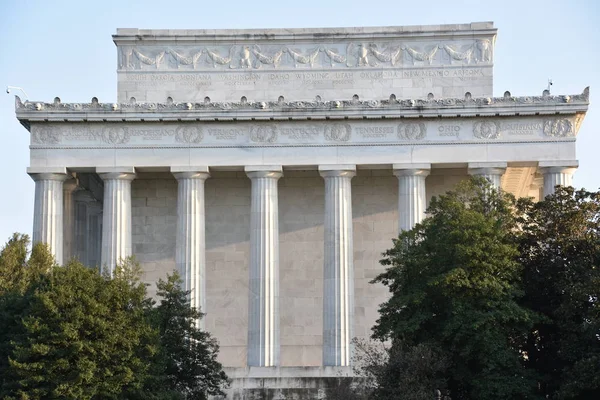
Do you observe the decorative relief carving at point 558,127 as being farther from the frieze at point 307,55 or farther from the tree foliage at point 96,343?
the tree foliage at point 96,343

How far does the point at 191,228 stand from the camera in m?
105

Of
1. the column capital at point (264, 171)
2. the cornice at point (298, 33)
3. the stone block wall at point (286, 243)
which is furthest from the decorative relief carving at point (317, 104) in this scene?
the stone block wall at point (286, 243)

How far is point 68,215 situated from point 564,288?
143 feet

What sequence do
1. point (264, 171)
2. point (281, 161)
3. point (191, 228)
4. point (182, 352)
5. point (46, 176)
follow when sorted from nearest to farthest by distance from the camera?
1. point (182, 352)
2. point (281, 161)
3. point (264, 171)
4. point (46, 176)
5. point (191, 228)

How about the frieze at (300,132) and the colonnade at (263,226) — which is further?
the frieze at (300,132)

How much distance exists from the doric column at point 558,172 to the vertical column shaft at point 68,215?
3443 cm

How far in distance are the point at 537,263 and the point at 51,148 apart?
38.8 m

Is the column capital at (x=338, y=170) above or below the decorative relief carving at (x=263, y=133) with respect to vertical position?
below

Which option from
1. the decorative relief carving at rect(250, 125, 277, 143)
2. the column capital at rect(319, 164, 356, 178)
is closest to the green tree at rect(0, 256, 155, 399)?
the decorative relief carving at rect(250, 125, 277, 143)

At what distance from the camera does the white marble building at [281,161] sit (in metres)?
103

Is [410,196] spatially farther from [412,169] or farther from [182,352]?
[182,352]

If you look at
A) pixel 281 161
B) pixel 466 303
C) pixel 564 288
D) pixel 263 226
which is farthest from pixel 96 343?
pixel 281 161

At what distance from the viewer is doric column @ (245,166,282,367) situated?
10238 cm

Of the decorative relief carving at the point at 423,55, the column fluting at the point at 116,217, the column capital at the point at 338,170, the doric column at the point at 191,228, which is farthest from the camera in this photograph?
the decorative relief carving at the point at 423,55
